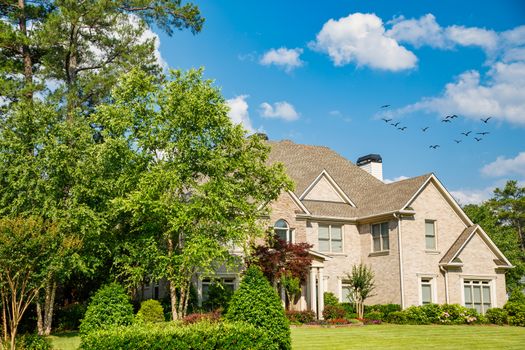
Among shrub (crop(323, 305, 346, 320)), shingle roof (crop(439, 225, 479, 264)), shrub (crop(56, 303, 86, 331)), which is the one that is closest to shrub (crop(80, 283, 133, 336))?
shrub (crop(56, 303, 86, 331))

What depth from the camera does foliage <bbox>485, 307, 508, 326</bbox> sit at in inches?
1236

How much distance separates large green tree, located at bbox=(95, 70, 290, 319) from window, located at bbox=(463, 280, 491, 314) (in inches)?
582

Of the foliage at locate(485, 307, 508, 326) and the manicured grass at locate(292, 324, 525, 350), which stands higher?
the foliage at locate(485, 307, 508, 326)

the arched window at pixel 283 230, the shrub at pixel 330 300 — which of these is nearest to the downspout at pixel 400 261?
the shrub at pixel 330 300

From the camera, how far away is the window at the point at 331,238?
113 ft

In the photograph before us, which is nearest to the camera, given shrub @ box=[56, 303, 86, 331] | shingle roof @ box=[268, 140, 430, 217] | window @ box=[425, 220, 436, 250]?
shrub @ box=[56, 303, 86, 331]

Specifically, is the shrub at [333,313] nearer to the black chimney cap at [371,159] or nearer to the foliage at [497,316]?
the foliage at [497,316]

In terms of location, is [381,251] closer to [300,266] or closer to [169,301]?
[300,266]

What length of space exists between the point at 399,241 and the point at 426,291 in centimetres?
329

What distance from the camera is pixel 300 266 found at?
2853 cm

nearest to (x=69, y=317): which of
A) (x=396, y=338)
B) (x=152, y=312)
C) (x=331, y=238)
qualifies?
(x=152, y=312)

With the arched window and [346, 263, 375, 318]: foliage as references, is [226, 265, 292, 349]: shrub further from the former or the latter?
[346, 263, 375, 318]: foliage

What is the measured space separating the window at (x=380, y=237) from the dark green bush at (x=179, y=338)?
1854 cm

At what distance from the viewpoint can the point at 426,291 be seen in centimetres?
3316
